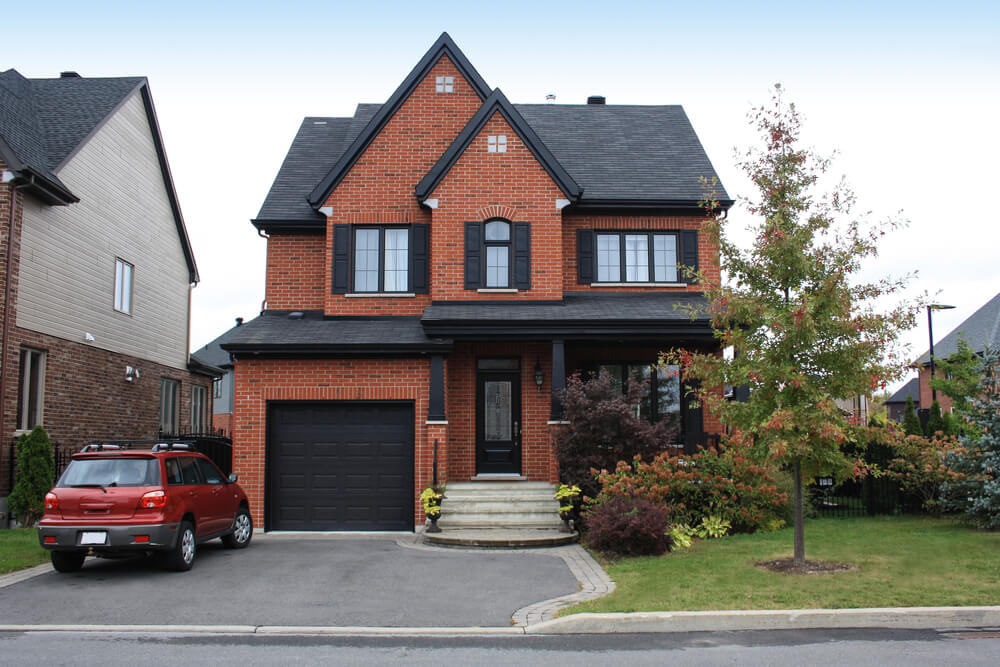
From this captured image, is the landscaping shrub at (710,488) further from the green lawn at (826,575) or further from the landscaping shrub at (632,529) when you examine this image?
the landscaping shrub at (632,529)

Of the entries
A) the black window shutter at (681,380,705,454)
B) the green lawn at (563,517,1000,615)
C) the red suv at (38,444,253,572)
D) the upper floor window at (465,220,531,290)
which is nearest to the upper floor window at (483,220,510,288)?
the upper floor window at (465,220,531,290)

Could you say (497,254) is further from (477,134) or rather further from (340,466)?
(340,466)

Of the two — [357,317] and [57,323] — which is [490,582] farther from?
[57,323]

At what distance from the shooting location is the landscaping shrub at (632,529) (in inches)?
464

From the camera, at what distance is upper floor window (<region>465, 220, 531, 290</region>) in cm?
1741

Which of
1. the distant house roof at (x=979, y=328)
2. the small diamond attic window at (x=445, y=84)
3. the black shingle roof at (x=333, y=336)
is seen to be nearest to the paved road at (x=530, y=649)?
the black shingle roof at (x=333, y=336)

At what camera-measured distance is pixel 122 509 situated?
34.9ft

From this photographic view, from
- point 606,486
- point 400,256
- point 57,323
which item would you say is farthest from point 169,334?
point 606,486

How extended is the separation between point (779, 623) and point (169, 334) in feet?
68.4

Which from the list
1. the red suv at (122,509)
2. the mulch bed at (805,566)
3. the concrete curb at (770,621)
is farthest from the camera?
the red suv at (122,509)

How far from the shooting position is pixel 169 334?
2466 cm

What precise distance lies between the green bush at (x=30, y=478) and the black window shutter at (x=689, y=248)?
13.2 m

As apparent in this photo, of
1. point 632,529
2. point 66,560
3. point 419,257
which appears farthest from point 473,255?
point 66,560

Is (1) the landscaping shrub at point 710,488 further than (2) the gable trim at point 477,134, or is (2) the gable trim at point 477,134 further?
(2) the gable trim at point 477,134
